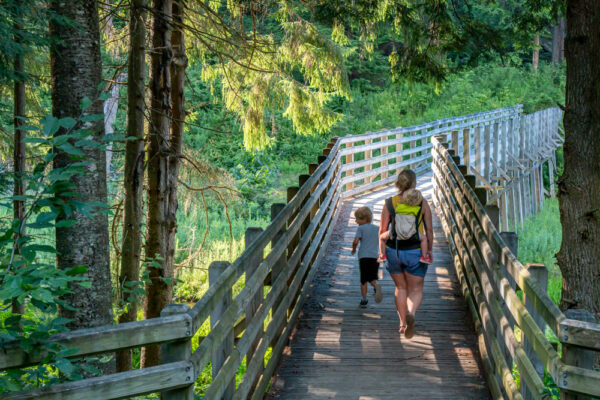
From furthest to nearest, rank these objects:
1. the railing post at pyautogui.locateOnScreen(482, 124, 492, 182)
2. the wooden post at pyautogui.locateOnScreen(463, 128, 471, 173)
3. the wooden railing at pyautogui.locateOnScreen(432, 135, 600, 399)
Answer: the railing post at pyautogui.locateOnScreen(482, 124, 492, 182)
the wooden post at pyautogui.locateOnScreen(463, 128, 471, 173)
the wooden railing at pyautogui.locateOnScreen(432, 135, 600, 399)

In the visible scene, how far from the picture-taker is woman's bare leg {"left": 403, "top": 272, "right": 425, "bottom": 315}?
6763 mm

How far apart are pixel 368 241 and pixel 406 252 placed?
1103 mm

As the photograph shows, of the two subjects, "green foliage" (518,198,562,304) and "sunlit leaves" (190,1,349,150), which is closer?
"sunlit leaves" (190,1,349,150)

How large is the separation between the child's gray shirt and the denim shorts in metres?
0.90

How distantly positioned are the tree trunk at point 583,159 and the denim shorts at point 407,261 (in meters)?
1.51

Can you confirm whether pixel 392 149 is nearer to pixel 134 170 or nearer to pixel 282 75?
pixel 282 75

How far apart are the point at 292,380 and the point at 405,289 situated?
5.75 ft

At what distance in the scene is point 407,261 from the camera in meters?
6.80

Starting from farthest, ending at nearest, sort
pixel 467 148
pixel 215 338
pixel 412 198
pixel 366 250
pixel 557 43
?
pixel 557 43 < pixel 467 148 < pixel 366 250 < pixel 412 198 < pixel 215 338

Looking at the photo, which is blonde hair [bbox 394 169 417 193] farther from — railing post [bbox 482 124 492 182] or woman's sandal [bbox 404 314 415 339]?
railing post [bbox 482 124 492 182]

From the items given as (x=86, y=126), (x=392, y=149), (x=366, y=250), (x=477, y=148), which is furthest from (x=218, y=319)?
(x=392, y=149)

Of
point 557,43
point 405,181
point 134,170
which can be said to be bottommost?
point 405,181

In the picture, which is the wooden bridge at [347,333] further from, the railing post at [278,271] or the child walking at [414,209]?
the child walking at [414,209]

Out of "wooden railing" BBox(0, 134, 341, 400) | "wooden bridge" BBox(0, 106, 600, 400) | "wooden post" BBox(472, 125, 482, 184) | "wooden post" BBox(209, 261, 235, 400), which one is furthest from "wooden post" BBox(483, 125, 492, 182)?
"wooden post" BBox(209, 261, 235, 400)
